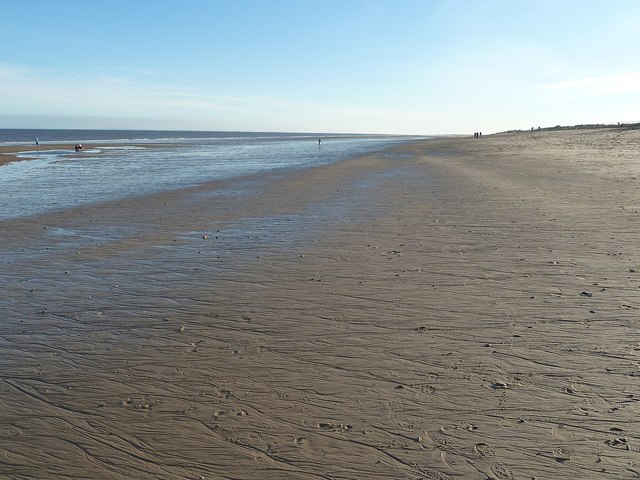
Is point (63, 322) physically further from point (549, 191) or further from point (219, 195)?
point (549, 191)

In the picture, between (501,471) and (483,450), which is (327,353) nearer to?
(483,450)

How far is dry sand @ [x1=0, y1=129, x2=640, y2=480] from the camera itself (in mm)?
3986

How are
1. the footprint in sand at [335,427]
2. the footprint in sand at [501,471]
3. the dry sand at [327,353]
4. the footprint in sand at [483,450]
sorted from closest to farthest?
the footprint in sand at [501,471] → the footprint in sand at [483,450] → the dry sand at [327,353] → the footprint in sand at [335,427]

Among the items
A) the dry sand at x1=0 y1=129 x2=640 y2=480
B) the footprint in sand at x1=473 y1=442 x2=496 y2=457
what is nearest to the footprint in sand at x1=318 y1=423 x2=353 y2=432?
the dry sand at x1=0 y1=129 x2=640 y2=480

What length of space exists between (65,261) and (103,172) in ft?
83.2

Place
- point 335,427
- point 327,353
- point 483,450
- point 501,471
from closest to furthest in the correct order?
point 501,471 → point 483,450 → point 335,427 → point 327,353

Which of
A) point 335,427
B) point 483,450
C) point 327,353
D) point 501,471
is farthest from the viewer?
point 327,353

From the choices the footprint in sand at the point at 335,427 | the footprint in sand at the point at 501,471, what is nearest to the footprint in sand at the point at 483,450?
the footprint in sand at the point at 501,471

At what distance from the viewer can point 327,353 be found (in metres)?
5.82

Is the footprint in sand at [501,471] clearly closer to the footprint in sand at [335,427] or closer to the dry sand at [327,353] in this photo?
the dry sand at [327,353]

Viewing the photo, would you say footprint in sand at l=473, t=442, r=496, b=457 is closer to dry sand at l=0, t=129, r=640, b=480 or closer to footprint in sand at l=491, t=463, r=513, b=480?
dry sand at l=0, t=129, r=640, b=480

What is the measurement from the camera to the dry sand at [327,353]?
13.1 feet

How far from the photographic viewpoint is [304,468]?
382cm

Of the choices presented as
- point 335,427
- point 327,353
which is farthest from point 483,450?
point 327,353
